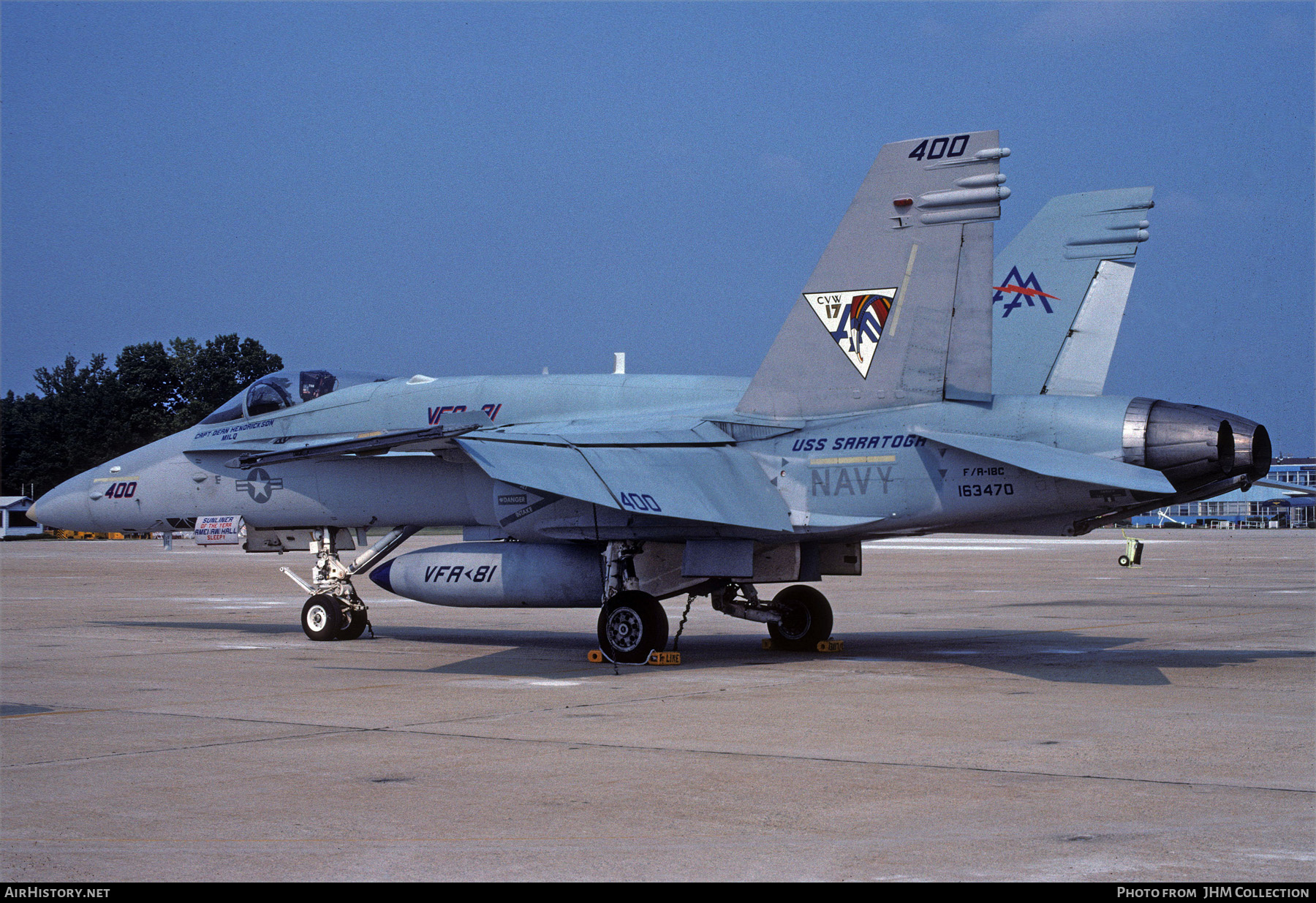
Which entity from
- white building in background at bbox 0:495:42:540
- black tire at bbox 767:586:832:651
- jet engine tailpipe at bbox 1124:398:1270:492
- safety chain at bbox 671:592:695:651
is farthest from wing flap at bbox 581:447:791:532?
white building in background at bbox 0:495:42:540

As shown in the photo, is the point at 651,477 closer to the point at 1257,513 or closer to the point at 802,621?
the point at 802,621

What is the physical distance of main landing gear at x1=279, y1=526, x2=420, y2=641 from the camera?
16.0 meters

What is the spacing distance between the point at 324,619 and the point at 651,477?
19.1ft

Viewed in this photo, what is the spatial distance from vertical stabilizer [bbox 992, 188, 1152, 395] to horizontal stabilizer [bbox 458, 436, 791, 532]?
352 centimetres

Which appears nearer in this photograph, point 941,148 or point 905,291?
point 941,148

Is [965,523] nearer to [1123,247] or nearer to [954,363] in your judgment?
[954,363]

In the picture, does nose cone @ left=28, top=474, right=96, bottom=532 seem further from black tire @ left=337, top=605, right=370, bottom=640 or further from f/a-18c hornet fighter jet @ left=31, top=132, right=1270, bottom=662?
black tire @ left=337, top=605, right=370, bottom=640

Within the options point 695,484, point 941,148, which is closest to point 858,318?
point 941,148

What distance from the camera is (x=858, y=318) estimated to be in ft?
40.4

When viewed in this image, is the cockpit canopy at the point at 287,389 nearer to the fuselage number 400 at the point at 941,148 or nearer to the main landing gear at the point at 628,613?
the main landing gear at the point at 628,613

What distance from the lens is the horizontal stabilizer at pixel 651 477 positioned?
11766 mm

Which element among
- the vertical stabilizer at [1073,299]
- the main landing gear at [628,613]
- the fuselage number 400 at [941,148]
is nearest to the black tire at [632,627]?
the main landing gear at [628,613]

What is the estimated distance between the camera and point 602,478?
12.0 meters
